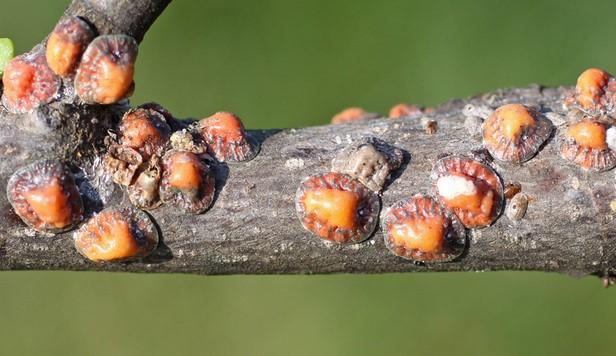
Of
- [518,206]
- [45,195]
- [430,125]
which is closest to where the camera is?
[45,195]

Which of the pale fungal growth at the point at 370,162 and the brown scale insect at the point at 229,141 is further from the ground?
the pale fungal growth at the point at 370,162

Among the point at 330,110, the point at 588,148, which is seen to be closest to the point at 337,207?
the point at 588,148

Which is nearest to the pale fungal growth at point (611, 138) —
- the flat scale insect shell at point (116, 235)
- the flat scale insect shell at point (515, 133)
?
the flat scale insect shell at point (515, 133)

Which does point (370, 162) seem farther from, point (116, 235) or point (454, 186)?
point (116, 235)

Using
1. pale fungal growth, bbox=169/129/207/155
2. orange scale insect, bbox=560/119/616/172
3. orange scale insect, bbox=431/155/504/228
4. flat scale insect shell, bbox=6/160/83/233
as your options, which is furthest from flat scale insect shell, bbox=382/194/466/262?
flat scale insect shell, bbox=6/160/83/233

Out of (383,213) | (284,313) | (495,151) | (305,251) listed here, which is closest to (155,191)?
(305,251)

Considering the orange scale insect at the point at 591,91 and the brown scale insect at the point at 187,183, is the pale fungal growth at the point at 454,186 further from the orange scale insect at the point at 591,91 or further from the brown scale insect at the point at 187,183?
the brown scale insect at the point at 187,183
